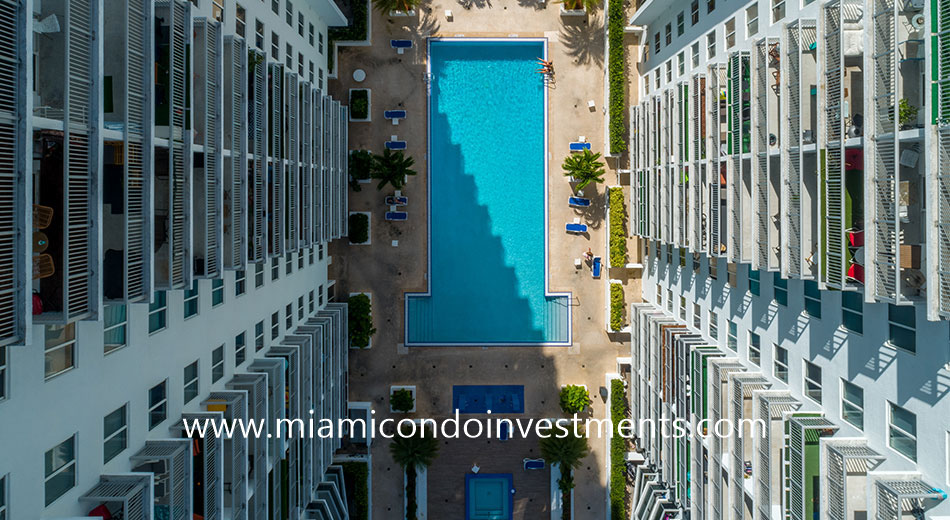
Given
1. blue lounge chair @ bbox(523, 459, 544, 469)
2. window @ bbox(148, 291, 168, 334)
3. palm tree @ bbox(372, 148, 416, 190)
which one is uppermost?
palm tree @ bbox(372, 148, 416, 190)

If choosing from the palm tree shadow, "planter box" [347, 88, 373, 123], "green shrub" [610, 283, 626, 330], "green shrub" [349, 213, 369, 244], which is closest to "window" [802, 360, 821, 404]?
"green shrub" [610, 283, 626, 330]

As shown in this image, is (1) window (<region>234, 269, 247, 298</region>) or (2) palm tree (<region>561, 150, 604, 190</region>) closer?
(1) window (<region>234, 269, 247, 298</region>)

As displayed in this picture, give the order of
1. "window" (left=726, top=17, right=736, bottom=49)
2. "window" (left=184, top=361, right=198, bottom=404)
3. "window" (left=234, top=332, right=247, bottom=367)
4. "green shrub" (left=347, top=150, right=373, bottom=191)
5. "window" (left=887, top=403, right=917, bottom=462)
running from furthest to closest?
"green shrub" (left=347, top=150, right=373, bottom=191), "window" (left=726, top=17, right=736, bottom=49), "window" (left=234, top=332, right=247, bottom=367), "window" (left=184, top=361, right=198, bottom=404), "window" (left=887, top=403, right=917, bottom=462)

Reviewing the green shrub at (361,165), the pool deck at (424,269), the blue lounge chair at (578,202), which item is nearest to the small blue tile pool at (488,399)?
the pool deck at (424,269)

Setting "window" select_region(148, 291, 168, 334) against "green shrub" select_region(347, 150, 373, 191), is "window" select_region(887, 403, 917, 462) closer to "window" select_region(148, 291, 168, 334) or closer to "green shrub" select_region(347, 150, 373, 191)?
"window" select_region(148, 291, 168, 334)

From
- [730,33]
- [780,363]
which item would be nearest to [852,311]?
[780,363]

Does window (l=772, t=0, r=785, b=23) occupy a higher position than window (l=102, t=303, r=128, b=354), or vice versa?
window (l=772, t=0, r=785, b=23)

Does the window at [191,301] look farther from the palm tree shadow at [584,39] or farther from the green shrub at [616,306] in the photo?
the palm tree shadow at [584,39]

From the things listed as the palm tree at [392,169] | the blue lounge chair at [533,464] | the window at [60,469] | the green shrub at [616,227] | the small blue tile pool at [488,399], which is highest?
the palm tree at [392,169]
